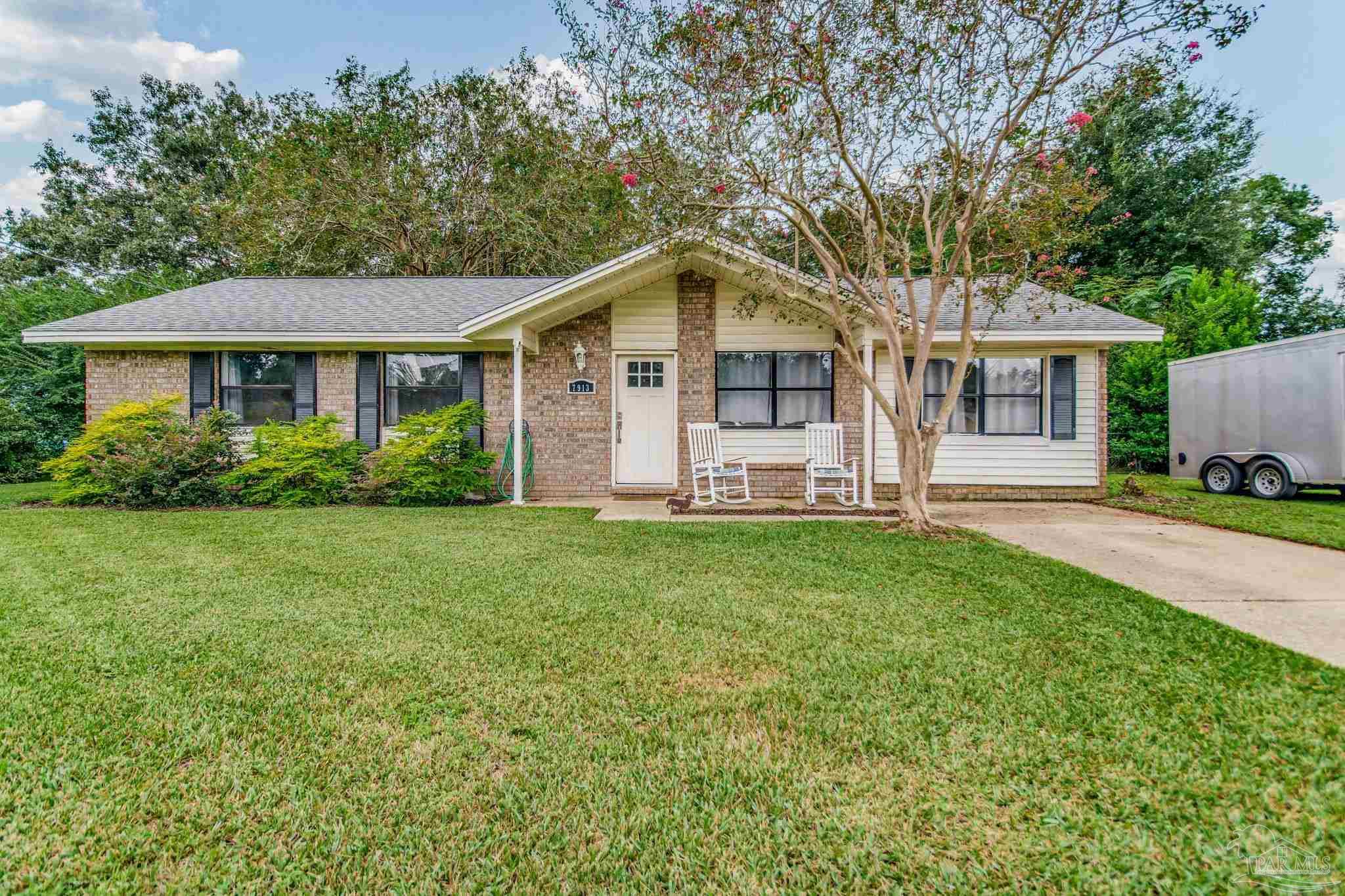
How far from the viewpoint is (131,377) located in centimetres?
859

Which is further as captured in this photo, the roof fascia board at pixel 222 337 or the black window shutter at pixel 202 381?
the black window shutter at pixel 202 381

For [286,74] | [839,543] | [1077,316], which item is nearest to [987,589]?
[839,543]

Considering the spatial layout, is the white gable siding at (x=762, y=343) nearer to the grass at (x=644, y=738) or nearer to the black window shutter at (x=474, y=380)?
the black window shutter at (x=474, y=380)

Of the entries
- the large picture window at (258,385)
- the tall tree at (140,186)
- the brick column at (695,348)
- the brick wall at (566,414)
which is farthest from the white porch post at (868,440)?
the tall tree at (140,186)

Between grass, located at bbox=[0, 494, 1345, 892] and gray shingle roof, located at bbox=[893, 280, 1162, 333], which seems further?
gray shingle roof, located at bbox=[893, 280, 1162, 333]

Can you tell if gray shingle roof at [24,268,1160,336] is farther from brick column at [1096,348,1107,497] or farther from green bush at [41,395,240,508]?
green bush at [41,395,240,508]

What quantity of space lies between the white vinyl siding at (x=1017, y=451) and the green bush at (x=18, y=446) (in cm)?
1457

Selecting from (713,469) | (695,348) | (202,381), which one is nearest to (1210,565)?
(713,469)

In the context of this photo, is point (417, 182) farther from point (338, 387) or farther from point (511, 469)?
point (511, 469)

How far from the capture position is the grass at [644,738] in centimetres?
152

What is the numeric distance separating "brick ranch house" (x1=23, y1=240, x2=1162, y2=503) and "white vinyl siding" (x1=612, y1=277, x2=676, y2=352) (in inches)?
0.9

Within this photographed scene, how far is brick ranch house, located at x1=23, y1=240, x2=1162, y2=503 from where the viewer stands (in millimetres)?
8430

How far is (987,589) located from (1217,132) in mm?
21873

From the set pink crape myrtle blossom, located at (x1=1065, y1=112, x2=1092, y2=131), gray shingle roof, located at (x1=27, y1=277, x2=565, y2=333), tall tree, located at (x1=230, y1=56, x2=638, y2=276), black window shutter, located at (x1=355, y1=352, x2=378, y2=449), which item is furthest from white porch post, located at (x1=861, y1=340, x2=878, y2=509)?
tall tree, located at (x1=230, y1=56, x2=638, y2=276)
